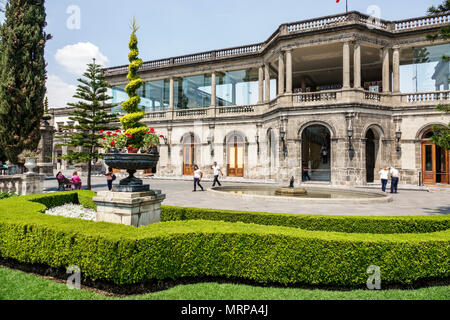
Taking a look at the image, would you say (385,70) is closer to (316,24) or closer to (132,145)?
(316,24)

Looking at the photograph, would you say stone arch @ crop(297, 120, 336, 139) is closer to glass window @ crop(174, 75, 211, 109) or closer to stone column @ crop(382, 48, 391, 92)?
stone column @ crop(382, 48, 391, 92)

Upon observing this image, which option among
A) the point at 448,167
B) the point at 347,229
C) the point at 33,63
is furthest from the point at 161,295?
the point at 448,167

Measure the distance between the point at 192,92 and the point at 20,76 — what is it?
16.7m

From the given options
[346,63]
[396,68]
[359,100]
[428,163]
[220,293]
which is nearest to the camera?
[220,293]

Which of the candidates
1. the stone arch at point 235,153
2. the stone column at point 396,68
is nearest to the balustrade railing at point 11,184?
the stone arch at point 235,153

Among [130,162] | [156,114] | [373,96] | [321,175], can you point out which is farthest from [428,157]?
[156,114]

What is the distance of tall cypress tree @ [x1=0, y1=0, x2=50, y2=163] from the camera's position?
599 inches

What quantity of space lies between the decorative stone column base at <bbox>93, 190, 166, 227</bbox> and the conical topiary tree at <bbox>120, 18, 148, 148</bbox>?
141 centimetres

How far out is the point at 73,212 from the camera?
9.70m

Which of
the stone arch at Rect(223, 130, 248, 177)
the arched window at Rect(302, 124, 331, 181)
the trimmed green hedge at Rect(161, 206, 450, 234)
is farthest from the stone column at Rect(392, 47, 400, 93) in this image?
the trimmed green hedge at Rect(161, 206, 450, 234)

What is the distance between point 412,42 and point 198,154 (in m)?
21.2

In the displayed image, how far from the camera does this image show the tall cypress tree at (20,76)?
599 inches

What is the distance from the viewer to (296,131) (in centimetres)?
2116
